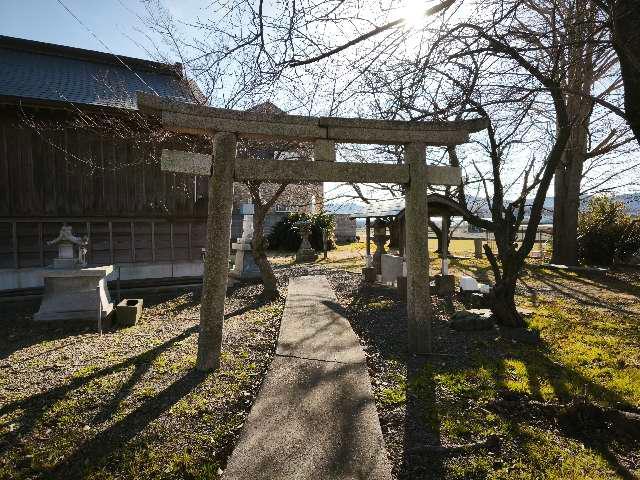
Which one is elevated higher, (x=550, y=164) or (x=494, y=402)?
→ (x=550, y=164)

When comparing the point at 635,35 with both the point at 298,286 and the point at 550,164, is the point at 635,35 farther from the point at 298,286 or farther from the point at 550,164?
the point at 298,286

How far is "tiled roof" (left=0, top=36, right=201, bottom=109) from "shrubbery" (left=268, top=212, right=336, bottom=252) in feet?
35.3

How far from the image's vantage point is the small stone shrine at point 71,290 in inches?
280

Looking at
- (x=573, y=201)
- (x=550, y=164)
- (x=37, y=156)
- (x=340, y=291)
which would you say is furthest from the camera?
(x=573, y=201)

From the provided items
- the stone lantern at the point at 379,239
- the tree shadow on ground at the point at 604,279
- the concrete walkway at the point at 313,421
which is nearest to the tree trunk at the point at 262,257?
the stone lantern at the point at 379,239

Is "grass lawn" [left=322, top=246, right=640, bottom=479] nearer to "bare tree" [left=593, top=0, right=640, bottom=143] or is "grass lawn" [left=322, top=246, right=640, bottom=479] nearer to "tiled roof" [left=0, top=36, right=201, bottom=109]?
"bare tree" [left=593, top=0, right=640, bottom=143]

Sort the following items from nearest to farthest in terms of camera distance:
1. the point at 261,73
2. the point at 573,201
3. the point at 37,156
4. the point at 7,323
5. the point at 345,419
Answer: the point at 345,419
the point at 261,73
the point at 7,323
the point at 37,156
the point at 573,201

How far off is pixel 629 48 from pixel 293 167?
3520mm

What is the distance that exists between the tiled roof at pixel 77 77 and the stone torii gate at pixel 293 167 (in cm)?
536

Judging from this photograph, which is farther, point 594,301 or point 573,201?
A: point 573,201

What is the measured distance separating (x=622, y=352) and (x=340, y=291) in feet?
20.5


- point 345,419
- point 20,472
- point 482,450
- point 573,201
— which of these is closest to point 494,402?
point 482,450

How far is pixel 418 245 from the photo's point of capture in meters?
5.43

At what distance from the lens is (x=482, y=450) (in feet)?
10.2
